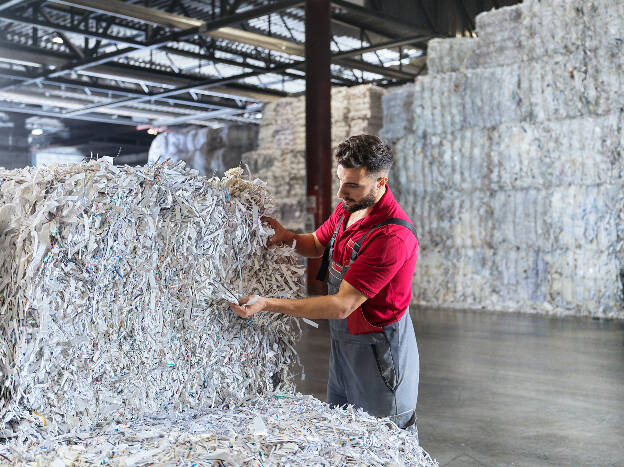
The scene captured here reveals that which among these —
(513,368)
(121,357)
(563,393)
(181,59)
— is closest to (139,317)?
(121,357)

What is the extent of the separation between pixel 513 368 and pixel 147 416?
4.74 m

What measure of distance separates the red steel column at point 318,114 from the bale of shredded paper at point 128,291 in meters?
9.04

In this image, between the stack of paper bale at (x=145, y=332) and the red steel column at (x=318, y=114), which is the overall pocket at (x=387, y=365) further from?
the red steel column at (x=318, y=114)

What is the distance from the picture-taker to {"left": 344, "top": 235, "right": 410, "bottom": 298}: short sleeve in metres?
2.66

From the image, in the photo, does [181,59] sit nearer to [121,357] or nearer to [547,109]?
[547,109]

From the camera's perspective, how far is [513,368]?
646 cm

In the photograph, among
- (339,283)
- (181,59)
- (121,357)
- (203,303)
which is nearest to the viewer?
(121,357)

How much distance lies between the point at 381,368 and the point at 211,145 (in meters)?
14.8

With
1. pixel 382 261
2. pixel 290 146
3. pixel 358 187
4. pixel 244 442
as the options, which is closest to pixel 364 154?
pixel 358 187

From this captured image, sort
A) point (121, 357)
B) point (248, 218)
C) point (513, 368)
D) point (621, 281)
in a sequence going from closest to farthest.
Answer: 1. point (121, 357)
2. point (248, 218)
3. point (513, 368)
4. point (621, 281)

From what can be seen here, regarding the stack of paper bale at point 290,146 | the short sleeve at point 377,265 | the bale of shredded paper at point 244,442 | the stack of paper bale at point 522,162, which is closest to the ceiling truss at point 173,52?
the stack of paper bale at point 290,146

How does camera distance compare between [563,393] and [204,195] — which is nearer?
[204,195]

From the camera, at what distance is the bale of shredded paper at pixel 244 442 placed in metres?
1.88

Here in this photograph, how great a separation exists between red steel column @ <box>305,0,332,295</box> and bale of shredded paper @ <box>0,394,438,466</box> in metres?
9.45
